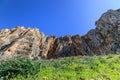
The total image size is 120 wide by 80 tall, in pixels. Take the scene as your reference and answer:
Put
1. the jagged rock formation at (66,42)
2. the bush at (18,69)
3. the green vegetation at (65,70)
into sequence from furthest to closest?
the jagged rock formation at (66,42)
the green vegetation at (65,70)
the bush at (18,69)

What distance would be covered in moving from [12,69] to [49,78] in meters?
2.10

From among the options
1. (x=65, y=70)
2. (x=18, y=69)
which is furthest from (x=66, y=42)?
(x=18, y=69)

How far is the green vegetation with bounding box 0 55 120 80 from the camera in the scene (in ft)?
60.5

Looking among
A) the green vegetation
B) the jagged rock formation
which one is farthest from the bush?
the jagged rock formation

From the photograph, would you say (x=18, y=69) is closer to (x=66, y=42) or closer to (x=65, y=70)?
(x=65, y=70)

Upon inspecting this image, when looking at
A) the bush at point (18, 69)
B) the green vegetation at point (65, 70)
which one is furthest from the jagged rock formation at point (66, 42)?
the bush at point (18, 69)

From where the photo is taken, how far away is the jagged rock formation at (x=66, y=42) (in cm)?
5753

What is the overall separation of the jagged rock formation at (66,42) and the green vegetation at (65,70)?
30.5 metres

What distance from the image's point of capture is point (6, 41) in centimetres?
6594

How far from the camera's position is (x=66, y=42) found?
65.7 m

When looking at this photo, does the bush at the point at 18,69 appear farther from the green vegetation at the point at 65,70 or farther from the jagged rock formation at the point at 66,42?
the jagged rock formation at the point at 66,42

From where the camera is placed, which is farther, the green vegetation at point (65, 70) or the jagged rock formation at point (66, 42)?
the jagged rock formation at point (66, 42)

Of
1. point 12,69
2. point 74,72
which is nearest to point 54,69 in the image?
→ point 74,72

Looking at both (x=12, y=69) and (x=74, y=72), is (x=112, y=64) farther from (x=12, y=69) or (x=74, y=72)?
(x=12, y=69)
